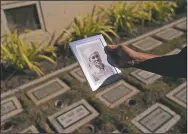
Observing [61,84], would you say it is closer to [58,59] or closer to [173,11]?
[58,59]

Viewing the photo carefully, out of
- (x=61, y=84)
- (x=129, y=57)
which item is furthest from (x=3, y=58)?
(x=129, y=57)

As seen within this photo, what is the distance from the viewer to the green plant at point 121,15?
5154 millimetres

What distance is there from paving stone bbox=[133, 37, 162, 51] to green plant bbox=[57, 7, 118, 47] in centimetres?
50

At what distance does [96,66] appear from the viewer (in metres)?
1.45

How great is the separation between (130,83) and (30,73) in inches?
66.0

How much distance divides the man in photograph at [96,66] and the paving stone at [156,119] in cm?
172

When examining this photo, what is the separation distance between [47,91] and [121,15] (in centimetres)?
241

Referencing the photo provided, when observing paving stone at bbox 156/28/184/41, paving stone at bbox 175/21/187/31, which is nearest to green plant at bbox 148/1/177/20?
paving stone at bbox 175/21/187/31

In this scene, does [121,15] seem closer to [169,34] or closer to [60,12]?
[169,34]

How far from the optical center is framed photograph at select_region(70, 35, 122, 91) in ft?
4.60

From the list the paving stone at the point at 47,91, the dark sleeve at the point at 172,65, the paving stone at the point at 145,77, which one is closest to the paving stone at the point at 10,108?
the paving stone at the point at 47,91

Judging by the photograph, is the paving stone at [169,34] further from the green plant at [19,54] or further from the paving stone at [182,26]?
the green plant at [19,54]

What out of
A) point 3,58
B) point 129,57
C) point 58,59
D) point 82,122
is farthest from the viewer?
point 58,59

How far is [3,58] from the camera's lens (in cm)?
411
